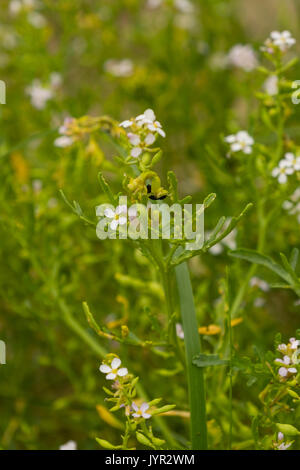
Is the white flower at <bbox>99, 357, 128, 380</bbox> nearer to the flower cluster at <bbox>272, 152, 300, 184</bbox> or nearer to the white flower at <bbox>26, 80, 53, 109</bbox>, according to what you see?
the flower cluster at <bbox>272, 152, 300, 184</bbox>

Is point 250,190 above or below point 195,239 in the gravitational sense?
above

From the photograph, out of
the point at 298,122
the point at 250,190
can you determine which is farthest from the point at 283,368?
the point at 298,122

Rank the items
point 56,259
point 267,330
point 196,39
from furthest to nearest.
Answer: point 196,39 < point 267,330 < point 56,259

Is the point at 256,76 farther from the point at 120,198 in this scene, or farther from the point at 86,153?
the point at 120,198

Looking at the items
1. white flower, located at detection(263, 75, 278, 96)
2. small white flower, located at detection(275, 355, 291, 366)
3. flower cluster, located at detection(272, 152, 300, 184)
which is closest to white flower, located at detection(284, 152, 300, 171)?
flower cluster, located at detection(272, 152, 300, 184)

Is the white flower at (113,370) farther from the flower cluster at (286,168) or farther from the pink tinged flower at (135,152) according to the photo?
the flower cluster at (286,168)

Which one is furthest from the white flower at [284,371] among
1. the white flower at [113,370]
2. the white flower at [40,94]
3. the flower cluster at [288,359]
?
the white flower at [40,94]

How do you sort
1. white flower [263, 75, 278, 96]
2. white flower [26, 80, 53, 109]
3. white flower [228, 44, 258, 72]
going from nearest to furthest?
1. white flower [263, 75, 278, 96]
2. white flower [228, 44, 258, 72]
3. white flower [26, 80, 53, 109]

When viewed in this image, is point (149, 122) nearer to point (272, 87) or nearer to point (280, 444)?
point (280, 444)
